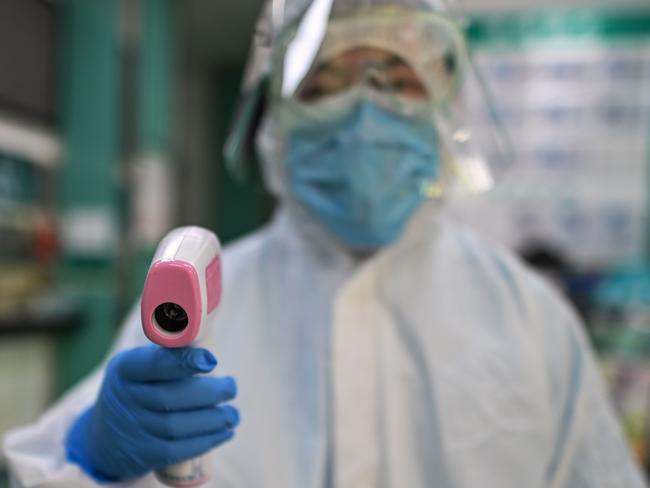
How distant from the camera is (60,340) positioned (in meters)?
2.65

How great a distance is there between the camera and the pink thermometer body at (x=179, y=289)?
0.45 meters

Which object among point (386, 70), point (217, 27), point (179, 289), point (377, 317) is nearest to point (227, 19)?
point (217, 27)

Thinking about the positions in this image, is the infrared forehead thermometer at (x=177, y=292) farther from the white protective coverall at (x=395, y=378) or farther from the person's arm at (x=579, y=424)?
the person's arm at (x=579, y=424)

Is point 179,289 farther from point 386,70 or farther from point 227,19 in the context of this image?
point 227,19

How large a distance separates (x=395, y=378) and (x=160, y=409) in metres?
0.41

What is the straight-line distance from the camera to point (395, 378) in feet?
2.91

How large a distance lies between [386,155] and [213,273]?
46 centimetres

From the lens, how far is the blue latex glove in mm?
567

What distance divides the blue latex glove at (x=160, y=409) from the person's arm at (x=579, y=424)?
1.80ft

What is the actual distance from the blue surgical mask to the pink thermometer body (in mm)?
400

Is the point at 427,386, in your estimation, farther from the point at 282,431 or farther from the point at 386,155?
the point at 386,155

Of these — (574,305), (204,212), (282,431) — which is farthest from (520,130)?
(204,212)

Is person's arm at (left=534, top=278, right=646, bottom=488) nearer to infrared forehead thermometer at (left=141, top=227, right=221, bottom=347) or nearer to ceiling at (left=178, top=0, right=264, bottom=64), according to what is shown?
infrared forehead thermometer at (left=141, top=227, right=221, bottom=347)

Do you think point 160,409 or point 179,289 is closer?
point 179,289
